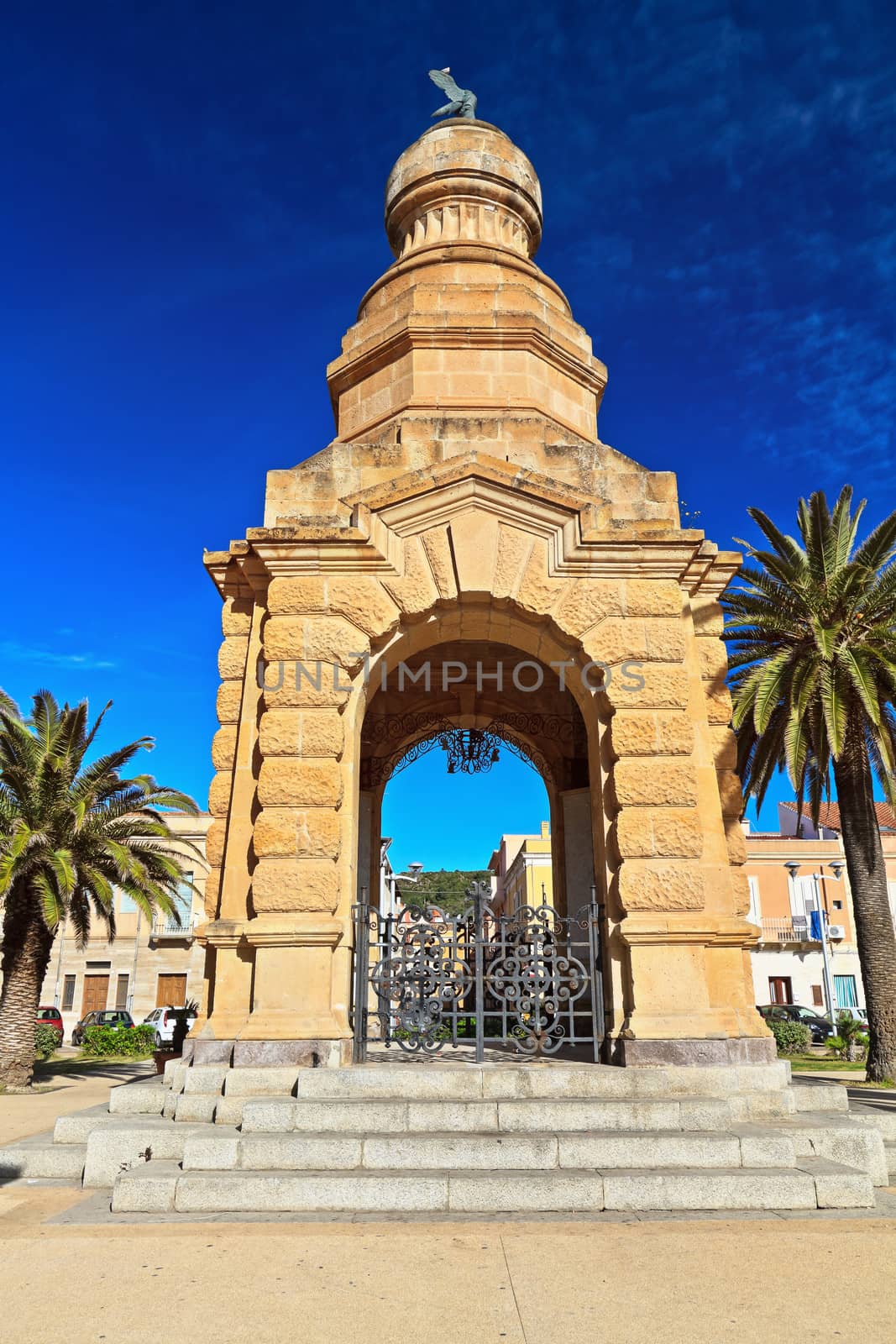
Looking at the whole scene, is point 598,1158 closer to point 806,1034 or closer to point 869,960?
point 869,960

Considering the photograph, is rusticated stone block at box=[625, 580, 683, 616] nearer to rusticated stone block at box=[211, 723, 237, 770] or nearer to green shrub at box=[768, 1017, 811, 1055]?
rusticated stone block at box=[211, 723, 237, 770]

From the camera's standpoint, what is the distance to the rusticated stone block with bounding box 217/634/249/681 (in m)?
9.44

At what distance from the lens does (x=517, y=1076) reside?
7.05 m

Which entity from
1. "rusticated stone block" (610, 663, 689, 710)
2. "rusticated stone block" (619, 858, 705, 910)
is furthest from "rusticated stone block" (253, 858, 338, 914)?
"rusticated stone block" (610, 663, 689, 710)

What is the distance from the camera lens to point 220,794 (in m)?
9.12

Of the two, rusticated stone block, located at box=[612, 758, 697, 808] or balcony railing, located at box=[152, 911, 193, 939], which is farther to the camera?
balcony railing, located at box=[152, 911, 193, 939]

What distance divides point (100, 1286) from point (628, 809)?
17.2 ft

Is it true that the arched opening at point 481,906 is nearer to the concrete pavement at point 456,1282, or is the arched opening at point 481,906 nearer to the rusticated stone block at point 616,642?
the rusticated stone block at point 616,642

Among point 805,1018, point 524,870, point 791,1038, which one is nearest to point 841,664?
point 791,1038

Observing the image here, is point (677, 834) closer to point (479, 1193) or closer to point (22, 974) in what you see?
point (479, 1193)

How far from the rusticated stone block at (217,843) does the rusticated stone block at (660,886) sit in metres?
3.74

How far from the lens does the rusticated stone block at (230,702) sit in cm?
928

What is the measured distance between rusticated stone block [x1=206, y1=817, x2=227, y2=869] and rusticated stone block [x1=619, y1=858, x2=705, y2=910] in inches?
147

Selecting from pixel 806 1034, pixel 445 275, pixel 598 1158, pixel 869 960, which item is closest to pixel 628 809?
pixel 598 1158
